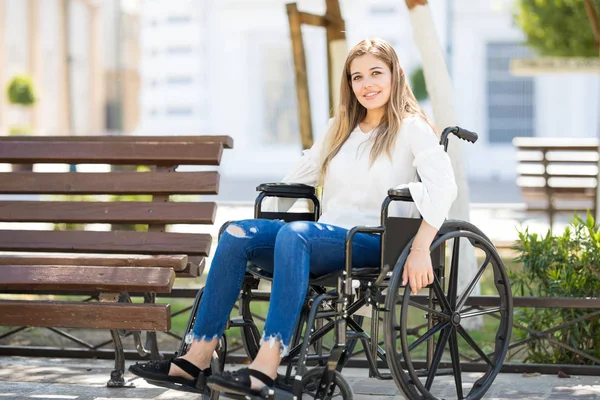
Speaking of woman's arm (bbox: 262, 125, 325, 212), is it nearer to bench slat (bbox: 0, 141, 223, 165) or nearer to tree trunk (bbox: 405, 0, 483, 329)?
bench slat (bbox: 0, 141, 223, 165)

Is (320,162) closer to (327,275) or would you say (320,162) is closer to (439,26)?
(327,275)

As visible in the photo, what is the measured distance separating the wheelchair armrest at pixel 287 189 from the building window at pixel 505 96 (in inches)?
804

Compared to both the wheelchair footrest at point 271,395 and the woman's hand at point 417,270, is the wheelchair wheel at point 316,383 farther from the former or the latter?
the woman's hand at point 417,270

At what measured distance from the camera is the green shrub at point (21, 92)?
22.6 meters

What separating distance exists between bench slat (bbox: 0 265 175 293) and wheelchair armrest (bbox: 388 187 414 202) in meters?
0.90

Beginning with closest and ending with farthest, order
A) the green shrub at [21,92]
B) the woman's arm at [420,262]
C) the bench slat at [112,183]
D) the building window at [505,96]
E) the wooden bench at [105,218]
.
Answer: the woman's arm at [420,262] < the wooden bench at [105,218] < the bench slat at [112,183] < the green shrub at [21,92] < the building window at [505,96]

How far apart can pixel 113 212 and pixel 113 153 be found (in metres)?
0.28

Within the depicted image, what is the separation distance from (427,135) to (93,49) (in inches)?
1225

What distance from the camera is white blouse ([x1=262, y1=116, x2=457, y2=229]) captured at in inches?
142

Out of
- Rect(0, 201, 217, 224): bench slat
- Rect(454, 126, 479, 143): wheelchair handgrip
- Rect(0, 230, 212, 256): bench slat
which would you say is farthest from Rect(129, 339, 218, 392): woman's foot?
Rect(454, 126, 479, 143): wheelchair handgrip

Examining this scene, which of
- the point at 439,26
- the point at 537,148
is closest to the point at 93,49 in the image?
the point at 439,26

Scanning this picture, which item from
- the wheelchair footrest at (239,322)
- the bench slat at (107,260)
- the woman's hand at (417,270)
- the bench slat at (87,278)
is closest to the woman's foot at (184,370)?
the wheelchair footrest at (239,322)

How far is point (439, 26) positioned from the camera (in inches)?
927

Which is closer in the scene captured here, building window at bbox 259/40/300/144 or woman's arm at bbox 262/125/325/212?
woman's arm at bbox 262/125/325/212
